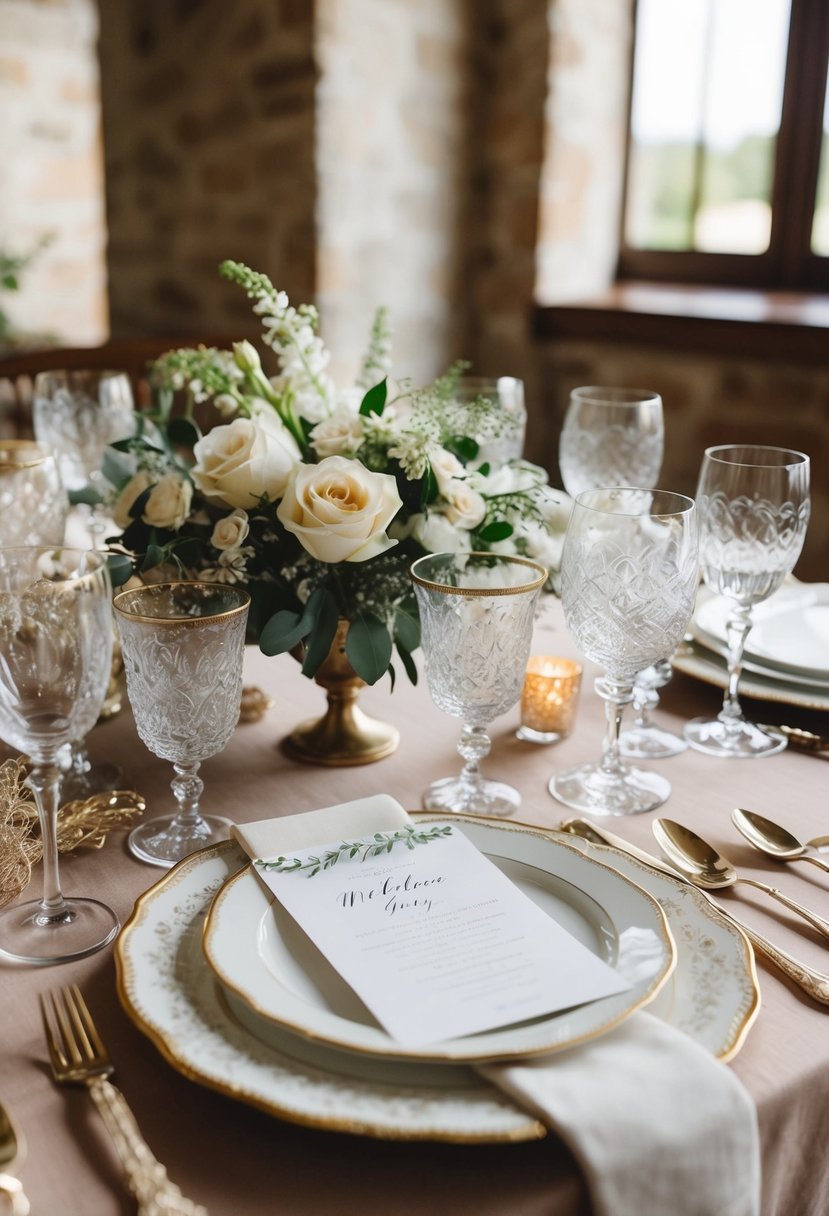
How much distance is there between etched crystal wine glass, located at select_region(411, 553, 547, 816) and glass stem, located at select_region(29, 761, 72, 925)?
30cm

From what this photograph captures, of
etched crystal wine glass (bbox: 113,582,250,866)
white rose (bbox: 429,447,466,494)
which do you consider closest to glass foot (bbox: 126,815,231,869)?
etched crystal wine glass (bbox: 113,582,250,866)

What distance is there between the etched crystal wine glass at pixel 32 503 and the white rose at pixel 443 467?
0.43 meters

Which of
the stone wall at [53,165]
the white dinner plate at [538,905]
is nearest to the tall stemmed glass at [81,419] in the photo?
the white dinner plate at [538,905]

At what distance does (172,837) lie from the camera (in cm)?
83

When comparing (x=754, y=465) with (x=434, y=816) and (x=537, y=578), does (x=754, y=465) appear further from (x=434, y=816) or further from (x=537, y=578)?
(x=434, y=816)

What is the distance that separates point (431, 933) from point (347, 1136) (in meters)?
0.14

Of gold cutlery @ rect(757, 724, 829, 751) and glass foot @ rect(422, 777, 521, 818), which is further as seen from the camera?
gold cutlery @ rect(757, 724, 829, 751)

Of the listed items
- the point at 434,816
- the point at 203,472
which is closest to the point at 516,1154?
the point at 434,816

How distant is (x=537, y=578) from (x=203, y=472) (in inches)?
11.6

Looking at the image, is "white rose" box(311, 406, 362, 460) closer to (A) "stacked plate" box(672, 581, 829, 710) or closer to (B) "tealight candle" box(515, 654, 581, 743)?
(B) "tealight candle" box(515, 654, 581, 743)

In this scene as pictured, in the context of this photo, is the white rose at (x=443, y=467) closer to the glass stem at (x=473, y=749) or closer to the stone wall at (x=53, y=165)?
the glass stem at (x=473, y=749)

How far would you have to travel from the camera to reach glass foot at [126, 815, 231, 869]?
2.64ft

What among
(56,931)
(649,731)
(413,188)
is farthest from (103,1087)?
(413,188)

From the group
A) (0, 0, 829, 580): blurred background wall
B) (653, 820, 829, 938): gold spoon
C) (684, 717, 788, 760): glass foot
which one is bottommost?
(653, 820, 829, 938): gold spoon
